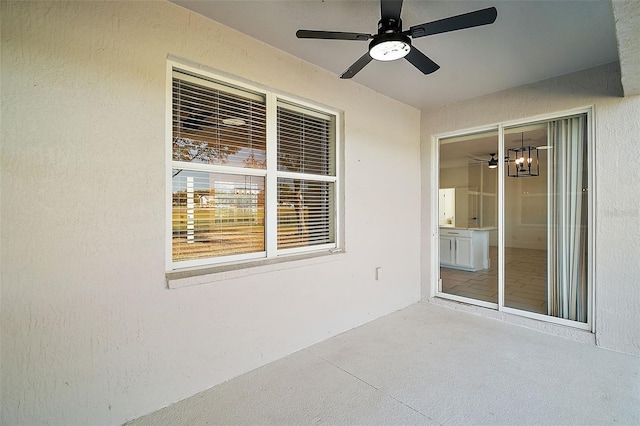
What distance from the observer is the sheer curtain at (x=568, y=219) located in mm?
2930

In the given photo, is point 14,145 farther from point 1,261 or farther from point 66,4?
point 66,4

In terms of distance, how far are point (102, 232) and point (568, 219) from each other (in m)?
4.00

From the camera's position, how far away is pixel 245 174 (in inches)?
95.7

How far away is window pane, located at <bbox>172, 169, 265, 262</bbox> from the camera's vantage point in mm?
2117

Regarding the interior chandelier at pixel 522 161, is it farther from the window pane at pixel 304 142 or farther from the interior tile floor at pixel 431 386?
the window pane at pixel 304 142

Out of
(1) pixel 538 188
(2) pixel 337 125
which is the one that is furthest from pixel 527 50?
(2) pixel 337 125

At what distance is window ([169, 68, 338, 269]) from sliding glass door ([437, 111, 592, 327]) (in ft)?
6.53

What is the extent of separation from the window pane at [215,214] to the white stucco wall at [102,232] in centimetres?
21

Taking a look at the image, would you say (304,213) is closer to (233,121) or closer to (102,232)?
(233,121)

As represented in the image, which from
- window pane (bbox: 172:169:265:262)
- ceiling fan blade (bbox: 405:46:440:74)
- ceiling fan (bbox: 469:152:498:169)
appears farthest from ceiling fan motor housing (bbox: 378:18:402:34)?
ceiling fan (bbox: 469:152:498:169)

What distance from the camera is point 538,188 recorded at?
3.22 metres

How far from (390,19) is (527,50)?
159 cm

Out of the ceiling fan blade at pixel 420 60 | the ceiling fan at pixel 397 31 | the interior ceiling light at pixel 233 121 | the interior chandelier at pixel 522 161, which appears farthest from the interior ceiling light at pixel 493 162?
the interior ceiling light at pixel 233 121

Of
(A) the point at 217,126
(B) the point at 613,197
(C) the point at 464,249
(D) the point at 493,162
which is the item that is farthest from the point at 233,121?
(C) the point at 464,249
